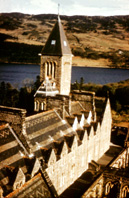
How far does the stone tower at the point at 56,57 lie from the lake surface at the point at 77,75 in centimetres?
5553

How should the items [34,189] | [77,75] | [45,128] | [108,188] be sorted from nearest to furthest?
[34,189] < [45,128] < [108,188] < [77,75]

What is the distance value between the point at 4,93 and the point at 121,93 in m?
38.7

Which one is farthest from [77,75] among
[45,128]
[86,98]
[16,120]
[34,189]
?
[34,189]

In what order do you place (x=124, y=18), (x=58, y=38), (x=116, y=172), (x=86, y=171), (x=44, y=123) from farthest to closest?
(x=124, y=18) < (x=58, y=38) < (x=86, y=171) < (x=116, y=172) < (x=44, y=123)

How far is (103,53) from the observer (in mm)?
77062

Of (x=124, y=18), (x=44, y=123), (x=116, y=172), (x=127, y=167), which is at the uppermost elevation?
(x=124, y=18)

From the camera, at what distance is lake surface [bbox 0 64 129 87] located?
94812 mm

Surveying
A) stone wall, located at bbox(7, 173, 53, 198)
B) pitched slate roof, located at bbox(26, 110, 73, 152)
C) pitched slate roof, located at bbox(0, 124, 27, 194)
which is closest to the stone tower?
pitched slate roof, located at bbox(26, 110, 73, 152)

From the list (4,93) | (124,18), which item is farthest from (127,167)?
(4,93)

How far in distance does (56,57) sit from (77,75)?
2872 inches

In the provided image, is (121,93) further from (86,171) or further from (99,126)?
(86,171)

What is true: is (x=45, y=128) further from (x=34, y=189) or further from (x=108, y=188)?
(x=34, y=189)

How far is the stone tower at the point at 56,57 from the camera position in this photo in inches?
1404

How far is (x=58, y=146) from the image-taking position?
26422mm
